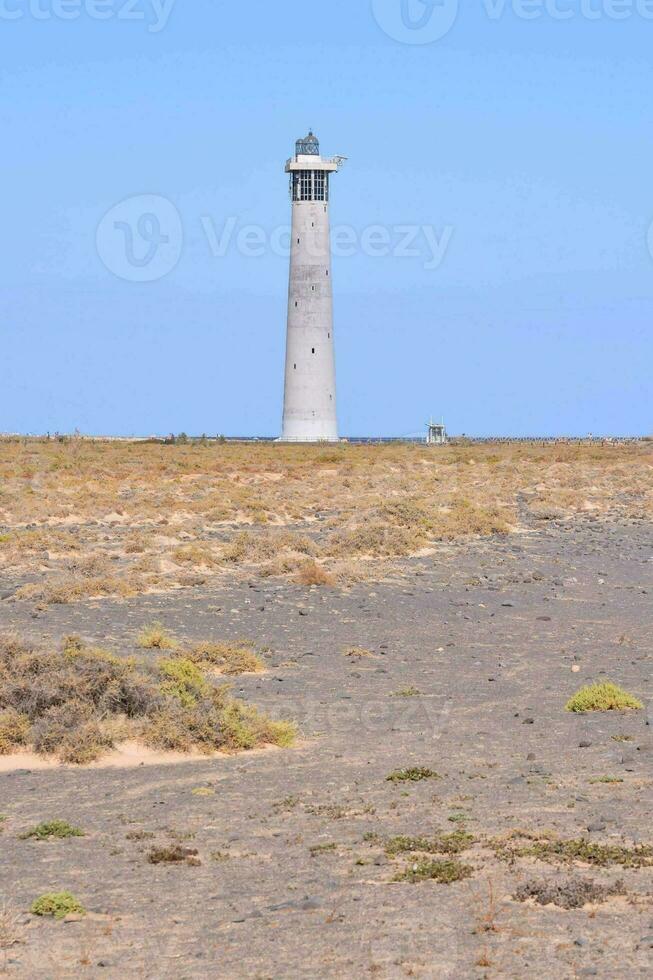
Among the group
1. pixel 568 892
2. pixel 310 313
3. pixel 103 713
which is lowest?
pixel 568 892

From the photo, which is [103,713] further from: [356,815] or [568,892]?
[568,892]

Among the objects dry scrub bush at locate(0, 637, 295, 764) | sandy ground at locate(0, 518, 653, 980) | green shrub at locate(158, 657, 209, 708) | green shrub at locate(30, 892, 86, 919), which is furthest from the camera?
green shrub at locate(158, 657, 209, 708)

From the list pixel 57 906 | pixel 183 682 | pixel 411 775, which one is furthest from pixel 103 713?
pixel 57 906

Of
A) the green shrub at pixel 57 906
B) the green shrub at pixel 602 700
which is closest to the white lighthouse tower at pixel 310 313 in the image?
the green shrub at pixel 602 700

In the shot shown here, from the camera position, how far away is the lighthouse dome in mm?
74625

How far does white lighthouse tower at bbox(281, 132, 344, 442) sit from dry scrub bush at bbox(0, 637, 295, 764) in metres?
58.1

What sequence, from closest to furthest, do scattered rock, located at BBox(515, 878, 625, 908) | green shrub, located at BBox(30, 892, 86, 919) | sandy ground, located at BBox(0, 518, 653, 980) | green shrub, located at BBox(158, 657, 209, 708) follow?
sandy ground, located at BBox(0, 518, 653, 980)
scattered rock, located at BBox(515, 878, 625, 908)
green shrub, located at BBox(30, 892, 86, 919)
green shrub, located at BBox(158, 657, 209, 708)

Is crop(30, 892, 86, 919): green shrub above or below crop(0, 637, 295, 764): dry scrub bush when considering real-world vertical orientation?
below

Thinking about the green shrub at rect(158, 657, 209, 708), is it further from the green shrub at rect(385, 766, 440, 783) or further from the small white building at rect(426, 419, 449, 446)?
the small white building at rect(426, 419, 449, 446)

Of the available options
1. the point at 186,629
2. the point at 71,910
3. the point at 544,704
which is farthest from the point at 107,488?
the point at 71,910

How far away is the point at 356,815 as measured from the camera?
36.4 ft

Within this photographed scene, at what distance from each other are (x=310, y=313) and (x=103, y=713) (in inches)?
2333

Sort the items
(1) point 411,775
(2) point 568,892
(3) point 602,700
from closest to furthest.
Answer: (2) point 568,892 < (1) point 411,775 < (3) point 602,700

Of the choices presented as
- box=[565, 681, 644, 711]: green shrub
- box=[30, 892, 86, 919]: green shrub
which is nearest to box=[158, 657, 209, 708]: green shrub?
box=[565, 681, 644, 711]: green shrub
